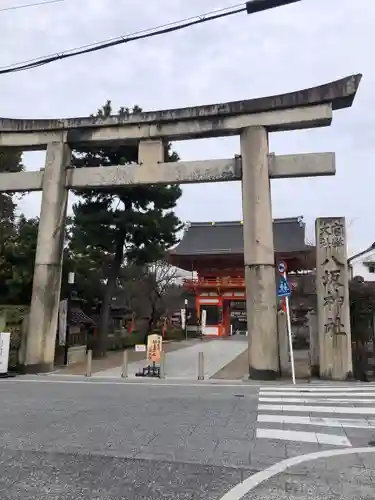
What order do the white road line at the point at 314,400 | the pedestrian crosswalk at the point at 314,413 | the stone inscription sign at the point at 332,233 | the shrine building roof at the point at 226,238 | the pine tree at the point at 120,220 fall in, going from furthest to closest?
the shrine building roof at the point at 226,238
the pine tree at the point at 120,220
the stone inscription sign at the point at 332,233
the white road line at the point at 314,400
the pedestrian crosswalk at the point at 314,413

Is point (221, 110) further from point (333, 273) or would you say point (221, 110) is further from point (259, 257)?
point (333, 273)

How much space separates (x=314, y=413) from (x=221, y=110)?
9698 millimetres

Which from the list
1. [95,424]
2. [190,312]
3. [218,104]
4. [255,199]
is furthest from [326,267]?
[190,312]

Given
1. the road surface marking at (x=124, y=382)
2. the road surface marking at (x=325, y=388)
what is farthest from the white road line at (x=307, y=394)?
the road surface marking at (x=124, y=382)

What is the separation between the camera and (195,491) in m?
3.97

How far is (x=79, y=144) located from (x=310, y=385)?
10793 mm

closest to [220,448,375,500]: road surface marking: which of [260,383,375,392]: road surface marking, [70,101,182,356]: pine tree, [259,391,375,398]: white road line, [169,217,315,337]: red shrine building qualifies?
[259,391,375,398]: white road line

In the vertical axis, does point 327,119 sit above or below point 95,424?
above

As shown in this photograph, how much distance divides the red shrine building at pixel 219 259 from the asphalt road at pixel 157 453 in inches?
1156

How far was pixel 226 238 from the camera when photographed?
40812 mm

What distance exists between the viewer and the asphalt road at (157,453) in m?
4.04

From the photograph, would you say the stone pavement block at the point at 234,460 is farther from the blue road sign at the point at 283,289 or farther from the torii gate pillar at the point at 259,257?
the blue road sign at the point at 283,289

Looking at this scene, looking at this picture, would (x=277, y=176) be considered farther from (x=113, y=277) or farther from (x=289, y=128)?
(x=113, y=277)

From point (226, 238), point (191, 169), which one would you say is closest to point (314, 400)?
point (191, 169)
